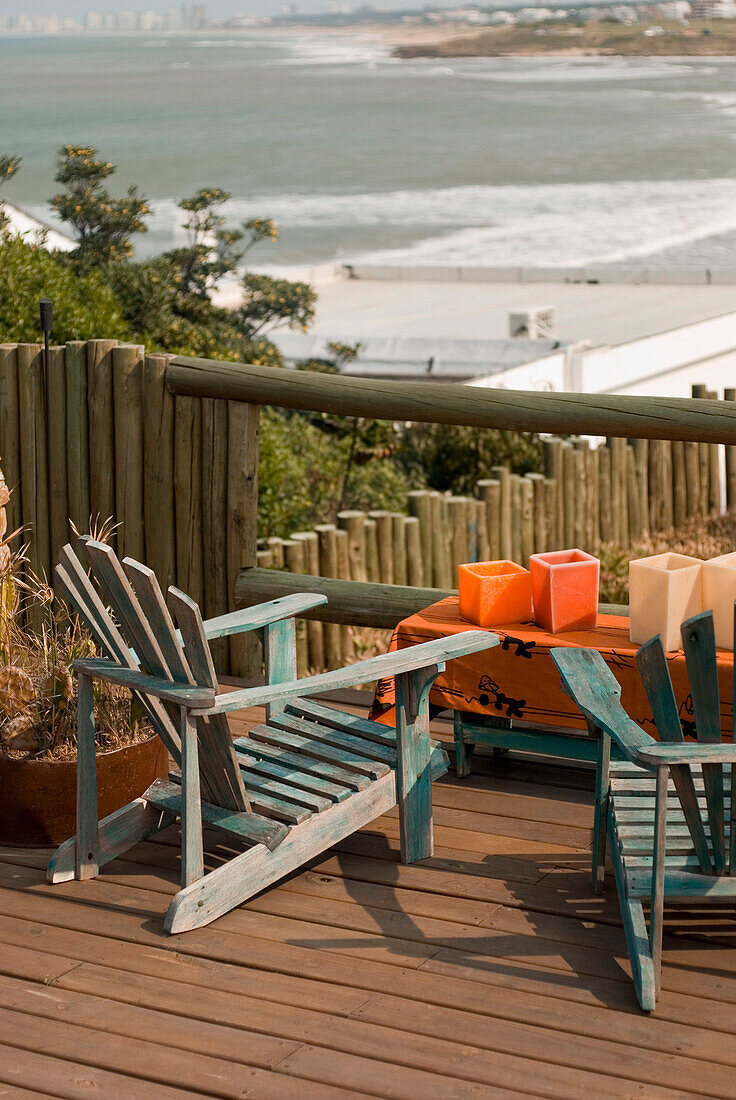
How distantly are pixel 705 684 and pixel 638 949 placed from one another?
0.51 metres

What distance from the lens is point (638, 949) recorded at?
235cm

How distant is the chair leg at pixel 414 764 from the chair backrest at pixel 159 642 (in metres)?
0.38

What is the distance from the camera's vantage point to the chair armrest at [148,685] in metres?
2.53

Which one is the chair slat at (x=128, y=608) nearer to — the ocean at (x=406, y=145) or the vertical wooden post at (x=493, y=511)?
the vertical wooden post at (x=493, y=511)

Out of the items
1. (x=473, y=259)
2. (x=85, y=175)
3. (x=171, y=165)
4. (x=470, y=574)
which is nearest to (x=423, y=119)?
(x=171, y=165)

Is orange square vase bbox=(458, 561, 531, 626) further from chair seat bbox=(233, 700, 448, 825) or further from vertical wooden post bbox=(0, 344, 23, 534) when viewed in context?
vertical wooden post bbox=(0, 344, 23, 534)

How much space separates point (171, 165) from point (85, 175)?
75.6m

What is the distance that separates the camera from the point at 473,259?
62250 millimetres

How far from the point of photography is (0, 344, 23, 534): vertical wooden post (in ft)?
14.5

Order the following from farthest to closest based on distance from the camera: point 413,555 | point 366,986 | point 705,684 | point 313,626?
point 413,555 < point 313,626 < point 366,986 < point 705,684

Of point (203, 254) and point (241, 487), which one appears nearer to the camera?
point (241, 487)

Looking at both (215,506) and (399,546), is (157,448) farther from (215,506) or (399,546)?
(399,546)

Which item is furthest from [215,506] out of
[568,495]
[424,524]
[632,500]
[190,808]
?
[632,500]

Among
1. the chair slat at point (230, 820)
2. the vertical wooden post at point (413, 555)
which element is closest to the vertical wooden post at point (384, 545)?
the vertical wooden post at point (413, 555)
